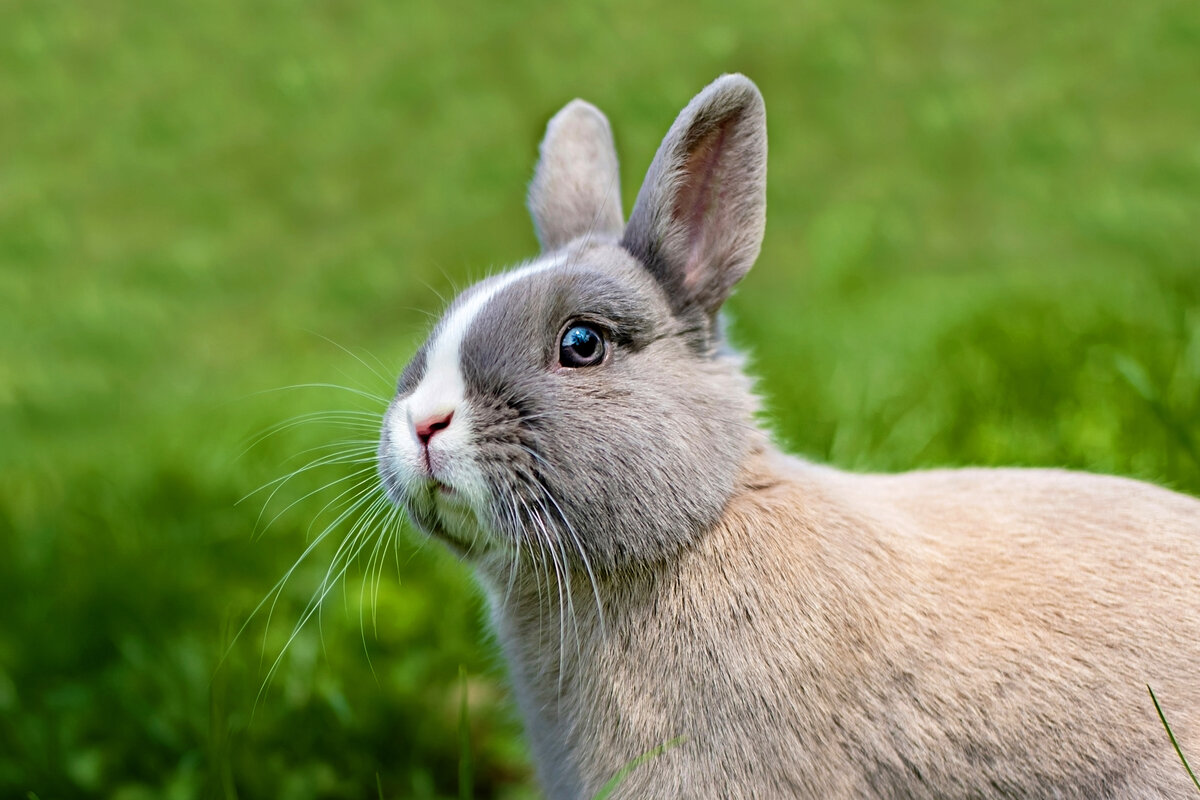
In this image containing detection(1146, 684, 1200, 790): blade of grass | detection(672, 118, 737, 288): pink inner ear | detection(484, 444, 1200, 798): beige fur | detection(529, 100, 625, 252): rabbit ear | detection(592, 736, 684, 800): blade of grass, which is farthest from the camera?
detection(529, 100, 625, 252): rabbit ear

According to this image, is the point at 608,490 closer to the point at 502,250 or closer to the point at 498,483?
the point at 498,483

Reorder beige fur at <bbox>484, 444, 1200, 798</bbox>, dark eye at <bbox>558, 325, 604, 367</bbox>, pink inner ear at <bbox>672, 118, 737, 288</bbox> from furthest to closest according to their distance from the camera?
pink inner ear at <bbox>672, 118, 737, 288</bbox>, dark eye at <bbox>558, 325, 604, 367</bbox>, beige fur at <bbox>484, 444, 1200, 798</bbox>

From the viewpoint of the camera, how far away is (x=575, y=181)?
3.34m

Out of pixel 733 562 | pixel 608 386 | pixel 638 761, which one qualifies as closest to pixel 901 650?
pixel 733 562

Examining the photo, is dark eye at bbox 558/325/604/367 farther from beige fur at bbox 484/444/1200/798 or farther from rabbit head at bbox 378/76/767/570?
beige fur at bbox 484/444/1200/798

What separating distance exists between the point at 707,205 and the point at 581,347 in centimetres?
52

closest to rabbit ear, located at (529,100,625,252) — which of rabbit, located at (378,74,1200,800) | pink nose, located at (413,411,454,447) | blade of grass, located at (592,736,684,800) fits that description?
rabbit, located at (378,74,1200,800)

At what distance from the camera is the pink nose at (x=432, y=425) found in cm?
256

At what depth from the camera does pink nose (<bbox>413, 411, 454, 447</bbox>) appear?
2557 mm

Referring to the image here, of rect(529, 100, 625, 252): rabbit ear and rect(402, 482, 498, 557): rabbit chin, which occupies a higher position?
rect(529, 100, 625, 252): rabbit ear

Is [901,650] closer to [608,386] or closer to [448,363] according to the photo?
[608,386]

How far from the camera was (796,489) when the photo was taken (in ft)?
9.11

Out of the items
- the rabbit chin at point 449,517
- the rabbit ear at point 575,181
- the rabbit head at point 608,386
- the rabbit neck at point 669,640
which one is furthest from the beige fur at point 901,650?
the rabbit ear at point 575,181

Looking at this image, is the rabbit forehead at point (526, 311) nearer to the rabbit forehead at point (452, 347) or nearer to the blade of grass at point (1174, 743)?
the rabbit forehead at point (452, 347)
